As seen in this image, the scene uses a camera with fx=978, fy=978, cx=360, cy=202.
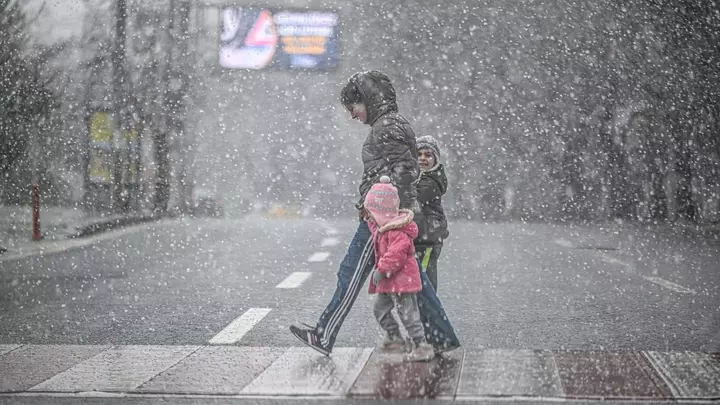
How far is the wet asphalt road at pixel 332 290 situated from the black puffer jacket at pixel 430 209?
0.85 m

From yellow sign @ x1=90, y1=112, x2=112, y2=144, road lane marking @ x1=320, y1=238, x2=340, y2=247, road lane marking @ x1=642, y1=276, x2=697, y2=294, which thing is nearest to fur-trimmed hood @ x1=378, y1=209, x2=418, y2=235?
road lane marking @ x1=642, y1=276, x2=697, y2=294

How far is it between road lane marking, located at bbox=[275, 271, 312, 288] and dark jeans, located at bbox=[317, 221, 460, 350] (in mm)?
4285

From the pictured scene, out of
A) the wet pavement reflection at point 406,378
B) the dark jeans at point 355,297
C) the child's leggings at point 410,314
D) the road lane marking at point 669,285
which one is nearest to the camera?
the wet pavement reflection at point 406,378

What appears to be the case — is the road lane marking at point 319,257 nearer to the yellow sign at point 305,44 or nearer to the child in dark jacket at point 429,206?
the child in dark jacket at point 429,206

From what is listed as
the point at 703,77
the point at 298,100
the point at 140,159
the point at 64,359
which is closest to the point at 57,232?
the point at 140,159

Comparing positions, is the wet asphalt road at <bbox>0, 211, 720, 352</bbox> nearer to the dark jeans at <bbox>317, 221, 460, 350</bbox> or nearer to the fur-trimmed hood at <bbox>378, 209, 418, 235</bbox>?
the dark jeans at <bbox>317, 221, 460, 350</bbox>

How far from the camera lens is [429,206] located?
20.2ft

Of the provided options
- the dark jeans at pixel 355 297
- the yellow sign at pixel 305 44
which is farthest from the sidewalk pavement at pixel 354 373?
the yellow sign at pixel 305 44

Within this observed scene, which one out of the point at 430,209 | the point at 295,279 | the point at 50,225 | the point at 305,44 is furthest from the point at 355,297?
the point at 305,44

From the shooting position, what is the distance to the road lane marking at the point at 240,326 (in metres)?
6.69

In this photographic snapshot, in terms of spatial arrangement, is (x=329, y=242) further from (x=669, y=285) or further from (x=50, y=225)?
(x=50, y=225)

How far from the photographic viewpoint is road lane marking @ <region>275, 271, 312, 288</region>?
33.1ft

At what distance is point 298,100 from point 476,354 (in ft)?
206

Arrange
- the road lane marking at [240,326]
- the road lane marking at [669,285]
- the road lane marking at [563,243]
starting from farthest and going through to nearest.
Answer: the road lane marking at [563,243], the road lane marking at [669,285], the road lane marking at [240,326]
